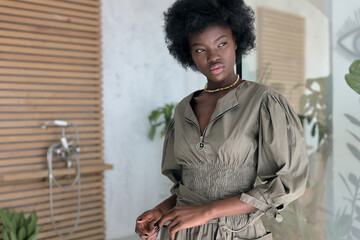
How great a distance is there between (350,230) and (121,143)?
2.70 metres

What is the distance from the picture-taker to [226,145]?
1.15 metres

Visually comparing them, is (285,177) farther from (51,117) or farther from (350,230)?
(51,117)

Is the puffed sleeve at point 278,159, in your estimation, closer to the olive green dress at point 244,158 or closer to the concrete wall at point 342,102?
the olive green dress at point 244,158

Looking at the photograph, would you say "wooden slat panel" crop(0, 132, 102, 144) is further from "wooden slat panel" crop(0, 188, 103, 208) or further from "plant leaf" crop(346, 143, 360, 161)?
"plant leaf" crop(346, 143, 360, 161)

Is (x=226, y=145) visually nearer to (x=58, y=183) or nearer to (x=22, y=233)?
(x=22, y=233)

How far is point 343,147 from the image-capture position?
1870 millimetres

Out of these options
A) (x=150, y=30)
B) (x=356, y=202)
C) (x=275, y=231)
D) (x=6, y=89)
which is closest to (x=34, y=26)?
(x=6, y=89)

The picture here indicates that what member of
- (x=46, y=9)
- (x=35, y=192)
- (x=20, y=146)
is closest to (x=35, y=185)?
(x=35, y=192)

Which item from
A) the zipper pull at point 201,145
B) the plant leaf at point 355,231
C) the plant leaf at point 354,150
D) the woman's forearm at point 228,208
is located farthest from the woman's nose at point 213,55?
the plant leaf at point 355,231

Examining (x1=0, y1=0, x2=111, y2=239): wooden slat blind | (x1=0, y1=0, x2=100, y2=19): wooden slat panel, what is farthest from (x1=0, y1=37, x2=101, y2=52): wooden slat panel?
(x1=0, y1=0, x2=100, y2=19): wooden slat panel

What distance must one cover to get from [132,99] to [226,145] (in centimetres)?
319

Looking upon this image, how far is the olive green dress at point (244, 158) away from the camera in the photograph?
1103 millimetres

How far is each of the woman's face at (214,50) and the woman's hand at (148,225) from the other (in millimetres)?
421

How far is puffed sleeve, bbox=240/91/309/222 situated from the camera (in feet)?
3.59
